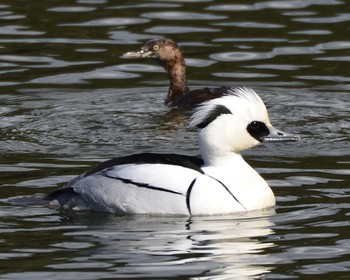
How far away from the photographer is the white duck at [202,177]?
1150 cm

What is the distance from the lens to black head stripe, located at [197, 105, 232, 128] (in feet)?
38.0

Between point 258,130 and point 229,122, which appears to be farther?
point 258,130

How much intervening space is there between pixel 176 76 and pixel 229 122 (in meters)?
5.16

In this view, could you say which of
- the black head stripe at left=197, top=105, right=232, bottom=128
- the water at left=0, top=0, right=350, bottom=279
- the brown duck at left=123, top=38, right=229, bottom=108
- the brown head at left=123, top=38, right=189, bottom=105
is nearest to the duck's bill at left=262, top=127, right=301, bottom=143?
the black head stripe at left=197, top=105, right=232, bottom=128

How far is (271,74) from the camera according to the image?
17.1 m

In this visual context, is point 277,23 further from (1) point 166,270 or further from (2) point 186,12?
(1) point 166,270

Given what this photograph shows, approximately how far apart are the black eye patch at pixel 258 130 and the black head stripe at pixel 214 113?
233 mm

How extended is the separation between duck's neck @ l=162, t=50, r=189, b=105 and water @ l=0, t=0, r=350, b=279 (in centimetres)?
25

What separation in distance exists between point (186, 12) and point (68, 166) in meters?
6.65

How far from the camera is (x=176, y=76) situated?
16781 mm

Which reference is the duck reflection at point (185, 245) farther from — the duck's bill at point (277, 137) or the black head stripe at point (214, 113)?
the black head stripe at point (214, 113)

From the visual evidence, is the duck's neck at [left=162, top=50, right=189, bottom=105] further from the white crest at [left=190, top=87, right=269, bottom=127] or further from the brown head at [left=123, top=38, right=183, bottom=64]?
the white crest at [left=190, top=87, right=269, bottom=127]

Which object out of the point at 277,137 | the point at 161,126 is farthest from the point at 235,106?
the point at 161,126

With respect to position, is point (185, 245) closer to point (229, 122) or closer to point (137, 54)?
point (229, 122)
